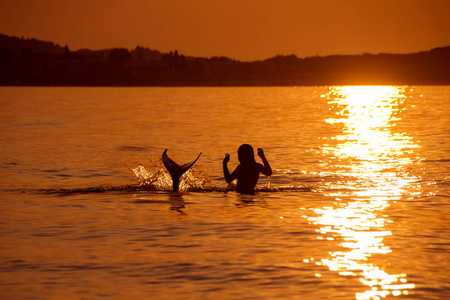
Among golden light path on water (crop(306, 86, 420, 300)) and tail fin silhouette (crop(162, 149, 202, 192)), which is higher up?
tail fin silhouette (crop(162, 149, 202, 192))

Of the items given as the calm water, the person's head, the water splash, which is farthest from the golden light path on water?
the water splash

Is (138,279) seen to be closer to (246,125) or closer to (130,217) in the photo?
(130,217)

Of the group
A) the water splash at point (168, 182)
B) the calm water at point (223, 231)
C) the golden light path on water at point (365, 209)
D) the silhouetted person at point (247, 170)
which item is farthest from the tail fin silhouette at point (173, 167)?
the golden light path on water at point (365, 209)

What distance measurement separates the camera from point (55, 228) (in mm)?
15445

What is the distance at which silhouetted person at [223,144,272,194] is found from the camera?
18.7 m

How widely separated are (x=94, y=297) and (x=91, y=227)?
5.27 m

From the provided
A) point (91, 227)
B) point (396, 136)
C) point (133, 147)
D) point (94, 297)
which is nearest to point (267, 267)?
point (94, 297)

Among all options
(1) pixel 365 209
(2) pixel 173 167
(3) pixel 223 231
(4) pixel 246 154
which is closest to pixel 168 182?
(2) pixel 173 167

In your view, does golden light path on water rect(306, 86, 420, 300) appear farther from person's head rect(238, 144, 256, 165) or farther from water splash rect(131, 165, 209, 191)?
water splash rect(131, 165, 209, 191)

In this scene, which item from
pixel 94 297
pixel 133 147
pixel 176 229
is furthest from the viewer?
pixel 133 147

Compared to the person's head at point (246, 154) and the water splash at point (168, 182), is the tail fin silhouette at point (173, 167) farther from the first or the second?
the water splash at point (168, 182)

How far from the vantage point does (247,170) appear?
19.2 metres

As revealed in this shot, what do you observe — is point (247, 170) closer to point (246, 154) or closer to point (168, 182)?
point (246, 154)

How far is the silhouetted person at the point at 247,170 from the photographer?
1866 cm
